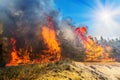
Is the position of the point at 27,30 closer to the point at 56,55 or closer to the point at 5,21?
the point at 5,21

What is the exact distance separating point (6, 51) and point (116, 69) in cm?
2655

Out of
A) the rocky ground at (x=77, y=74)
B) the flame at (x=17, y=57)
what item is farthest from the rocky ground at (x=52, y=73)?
the flame at (x=17, y=57)

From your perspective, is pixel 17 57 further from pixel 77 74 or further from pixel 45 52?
pixel 77 74

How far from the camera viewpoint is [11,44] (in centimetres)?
5412

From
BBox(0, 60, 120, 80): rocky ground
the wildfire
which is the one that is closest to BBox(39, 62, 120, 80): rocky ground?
BBox(0, 60, 120, 80): rocky ground

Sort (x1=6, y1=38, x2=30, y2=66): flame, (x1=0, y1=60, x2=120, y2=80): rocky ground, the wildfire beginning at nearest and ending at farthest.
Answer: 1. (x1=0, y1=60, x2=120, y2=80): rocky ground
2. (x1=6, y1=38, x2=30, y2=66): flame
3. the wildfire

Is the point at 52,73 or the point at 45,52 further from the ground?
the point at 45,52

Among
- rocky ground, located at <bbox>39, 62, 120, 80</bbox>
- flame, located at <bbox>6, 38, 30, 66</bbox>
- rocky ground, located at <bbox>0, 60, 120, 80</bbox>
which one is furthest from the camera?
flame, located at <bbox>6, 38, 30, 66</bbox>

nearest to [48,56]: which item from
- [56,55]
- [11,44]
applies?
[56,55]

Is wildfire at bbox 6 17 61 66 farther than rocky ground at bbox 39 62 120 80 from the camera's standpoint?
Yes

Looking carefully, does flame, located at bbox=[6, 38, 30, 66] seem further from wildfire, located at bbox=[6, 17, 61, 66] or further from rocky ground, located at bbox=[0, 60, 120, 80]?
rocky ground, located at bbox=[0, 60, 120, 80]

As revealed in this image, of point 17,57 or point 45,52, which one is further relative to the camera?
point 45,52

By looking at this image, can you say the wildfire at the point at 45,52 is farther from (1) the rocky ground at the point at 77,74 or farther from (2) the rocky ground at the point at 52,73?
(1) the rocky ground at the point at 77,74

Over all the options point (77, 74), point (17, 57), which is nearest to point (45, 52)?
point (17, 57)
